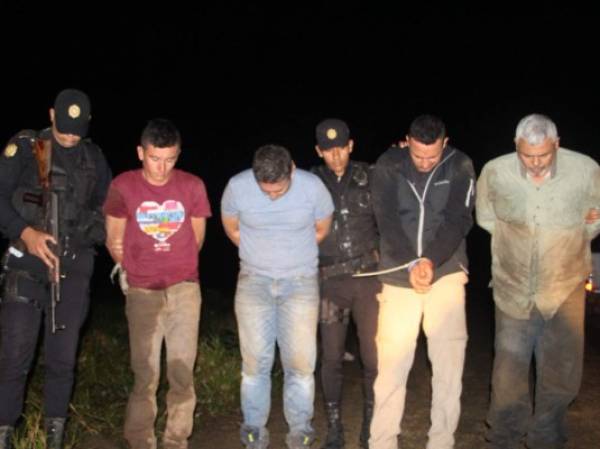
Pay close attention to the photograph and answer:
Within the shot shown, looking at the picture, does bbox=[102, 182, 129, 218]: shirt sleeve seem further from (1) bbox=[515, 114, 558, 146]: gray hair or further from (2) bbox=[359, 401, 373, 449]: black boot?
(1) bbox=[515, 114, 558, 146]: gray hair

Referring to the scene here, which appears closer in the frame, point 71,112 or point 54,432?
point 71,112

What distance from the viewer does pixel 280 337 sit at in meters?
6.02

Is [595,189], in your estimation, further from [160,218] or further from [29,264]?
[29,264]

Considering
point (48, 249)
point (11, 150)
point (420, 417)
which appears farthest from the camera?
point (420, 417)

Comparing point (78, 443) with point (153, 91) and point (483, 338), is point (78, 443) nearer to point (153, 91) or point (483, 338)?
point (483, 338)

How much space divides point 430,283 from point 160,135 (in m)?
2.09

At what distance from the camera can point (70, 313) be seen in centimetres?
572

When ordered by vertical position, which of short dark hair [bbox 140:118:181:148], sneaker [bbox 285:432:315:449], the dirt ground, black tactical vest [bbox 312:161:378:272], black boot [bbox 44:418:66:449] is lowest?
the dirt ground

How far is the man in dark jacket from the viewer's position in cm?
573

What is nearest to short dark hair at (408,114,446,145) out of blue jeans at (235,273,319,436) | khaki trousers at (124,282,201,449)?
blue jeans at (235,273,319,436)

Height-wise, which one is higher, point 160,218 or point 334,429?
point 160,218

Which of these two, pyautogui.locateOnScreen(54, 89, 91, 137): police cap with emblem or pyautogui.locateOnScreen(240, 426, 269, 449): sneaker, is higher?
pyautogui.locateOnScreen(54, 89, 91, 137): police cap with emblem

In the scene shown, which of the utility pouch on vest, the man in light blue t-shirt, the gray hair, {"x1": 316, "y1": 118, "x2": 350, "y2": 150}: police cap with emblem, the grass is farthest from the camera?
the grass

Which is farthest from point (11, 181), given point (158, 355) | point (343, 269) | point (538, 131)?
point (538, 131)
